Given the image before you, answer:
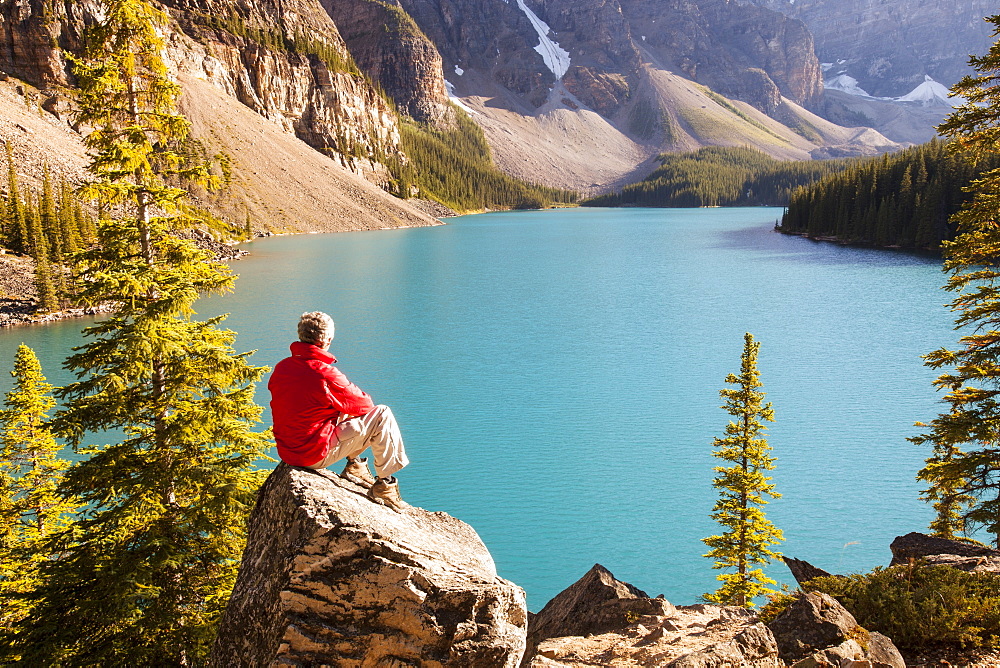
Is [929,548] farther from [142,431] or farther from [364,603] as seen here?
[142,431]

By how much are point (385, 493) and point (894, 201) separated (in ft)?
356

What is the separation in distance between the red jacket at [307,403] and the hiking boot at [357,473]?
52 cm

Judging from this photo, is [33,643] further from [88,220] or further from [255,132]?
[255,132]

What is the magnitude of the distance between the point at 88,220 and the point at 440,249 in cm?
4606

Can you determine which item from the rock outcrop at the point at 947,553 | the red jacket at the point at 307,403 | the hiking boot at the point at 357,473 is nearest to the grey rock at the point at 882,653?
the rock outcrop at the point at 947,553

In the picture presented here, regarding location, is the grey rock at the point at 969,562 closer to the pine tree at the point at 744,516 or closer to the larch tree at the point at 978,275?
the larch tree at the point at 978,275

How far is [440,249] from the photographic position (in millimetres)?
95062

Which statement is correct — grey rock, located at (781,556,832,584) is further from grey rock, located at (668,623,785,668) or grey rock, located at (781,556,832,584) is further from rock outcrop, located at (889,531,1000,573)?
grey rock, located at (668,623,785,668)

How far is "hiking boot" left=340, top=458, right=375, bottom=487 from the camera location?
6703 mm

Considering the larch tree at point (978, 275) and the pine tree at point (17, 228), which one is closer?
the larch tree at point (978, 275)

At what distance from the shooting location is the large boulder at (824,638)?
6.60 m

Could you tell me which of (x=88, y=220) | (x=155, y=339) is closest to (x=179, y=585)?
(x=155, y=339)

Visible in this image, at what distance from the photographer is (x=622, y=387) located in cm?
3253

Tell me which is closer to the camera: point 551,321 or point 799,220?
point 551,321
